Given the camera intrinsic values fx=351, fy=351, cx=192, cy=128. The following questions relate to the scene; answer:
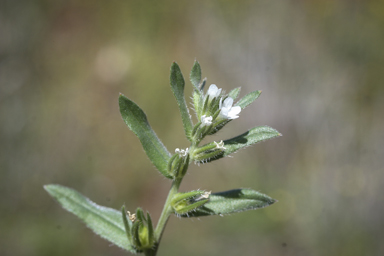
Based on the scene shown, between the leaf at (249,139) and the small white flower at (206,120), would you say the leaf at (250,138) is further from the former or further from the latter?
the small white flower at (206,120)

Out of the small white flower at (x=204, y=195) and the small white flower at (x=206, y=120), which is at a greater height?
the small white flower at (x=206, y=120)

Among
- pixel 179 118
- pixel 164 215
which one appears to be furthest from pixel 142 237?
pixel 179 118

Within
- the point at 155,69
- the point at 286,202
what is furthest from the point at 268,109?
the point at 155,69

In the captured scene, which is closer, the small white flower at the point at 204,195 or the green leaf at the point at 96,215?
the small white flower at the point at 204,195

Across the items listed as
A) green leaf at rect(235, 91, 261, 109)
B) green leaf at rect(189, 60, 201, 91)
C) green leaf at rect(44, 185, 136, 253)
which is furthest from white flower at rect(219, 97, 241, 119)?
green leaf at rect(44, 185, 136, 253)

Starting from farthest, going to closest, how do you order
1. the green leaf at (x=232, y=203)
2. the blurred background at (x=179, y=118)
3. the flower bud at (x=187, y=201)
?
the blurred background at (x=179, y=118), the green leaf at (x=232, y=203), the flower bud at (x=187, y=201)

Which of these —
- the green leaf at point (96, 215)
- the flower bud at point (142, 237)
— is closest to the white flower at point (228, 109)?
the flower bud at point (142, 237)

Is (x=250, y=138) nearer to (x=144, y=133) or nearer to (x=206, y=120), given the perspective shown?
(x=206, y=120)
